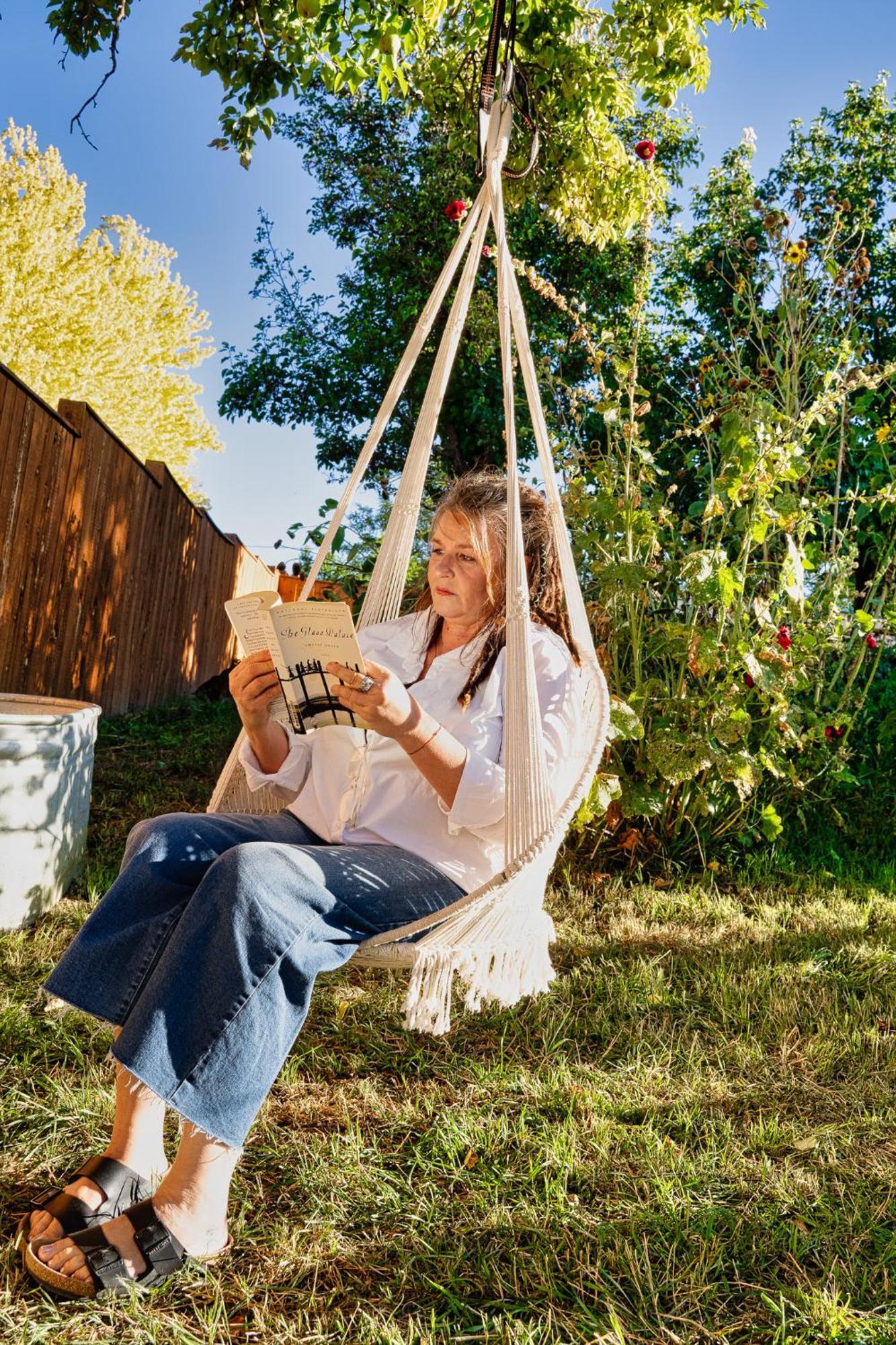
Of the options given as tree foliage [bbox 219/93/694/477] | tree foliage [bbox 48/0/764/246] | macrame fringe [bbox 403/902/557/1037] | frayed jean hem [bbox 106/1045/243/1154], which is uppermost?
tree foliage [bbox 219/93/694/477]

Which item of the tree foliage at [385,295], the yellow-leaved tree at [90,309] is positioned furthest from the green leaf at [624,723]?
the yellow-leaved tree at [90,309]

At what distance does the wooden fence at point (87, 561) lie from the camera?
373cm

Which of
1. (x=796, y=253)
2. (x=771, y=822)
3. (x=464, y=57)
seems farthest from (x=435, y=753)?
(x=464, y=57)

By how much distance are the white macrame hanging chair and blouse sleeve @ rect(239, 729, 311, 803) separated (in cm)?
4

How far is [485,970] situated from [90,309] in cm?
1262

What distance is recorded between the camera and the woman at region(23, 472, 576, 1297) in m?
1.16

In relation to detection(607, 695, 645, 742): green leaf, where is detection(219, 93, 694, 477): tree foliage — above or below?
above

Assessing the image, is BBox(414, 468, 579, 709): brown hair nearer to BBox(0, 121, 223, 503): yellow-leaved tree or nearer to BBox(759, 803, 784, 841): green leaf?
BBox(759, 803, 784, 841): green leaf

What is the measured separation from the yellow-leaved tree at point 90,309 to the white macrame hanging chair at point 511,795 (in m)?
11.1

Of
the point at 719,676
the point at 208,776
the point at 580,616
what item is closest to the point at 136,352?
the point at 208,776

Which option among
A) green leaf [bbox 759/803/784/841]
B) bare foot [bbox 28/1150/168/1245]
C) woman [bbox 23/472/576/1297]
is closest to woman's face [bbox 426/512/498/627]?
woman [bbox 23/472/576/1297]

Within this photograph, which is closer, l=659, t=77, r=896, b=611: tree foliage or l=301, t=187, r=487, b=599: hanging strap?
l=301, t=187, r=487, b=599: hanging strap

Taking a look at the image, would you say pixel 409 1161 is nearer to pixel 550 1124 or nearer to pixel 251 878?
pixel 550 1124

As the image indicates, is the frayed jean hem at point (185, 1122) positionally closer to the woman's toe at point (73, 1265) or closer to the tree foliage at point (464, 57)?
the woman's toe at point (73, 1265)
